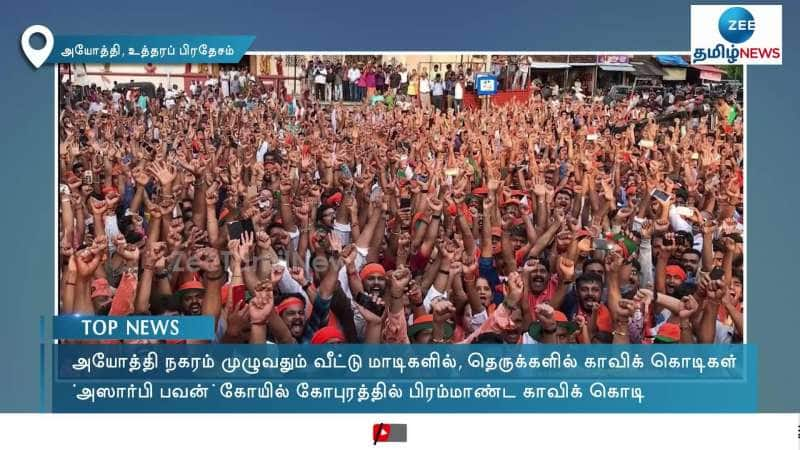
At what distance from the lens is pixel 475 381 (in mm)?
6523

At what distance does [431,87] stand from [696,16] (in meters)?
1.56

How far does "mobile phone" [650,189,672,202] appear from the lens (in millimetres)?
→ 6695

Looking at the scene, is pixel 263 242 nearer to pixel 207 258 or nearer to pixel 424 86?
pixel 207 258

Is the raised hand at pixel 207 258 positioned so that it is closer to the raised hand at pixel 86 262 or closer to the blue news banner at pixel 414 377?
the blue news banner at pixel 414 377

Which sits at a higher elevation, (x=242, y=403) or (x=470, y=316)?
(x=470, y=316)

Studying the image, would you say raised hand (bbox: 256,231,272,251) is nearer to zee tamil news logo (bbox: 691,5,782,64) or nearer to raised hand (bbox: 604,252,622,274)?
raised hand (bbox: 604,252,622,274)

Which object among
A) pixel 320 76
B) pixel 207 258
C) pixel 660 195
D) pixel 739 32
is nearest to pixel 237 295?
pixel 207 258

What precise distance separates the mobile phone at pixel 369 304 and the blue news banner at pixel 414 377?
203 mm

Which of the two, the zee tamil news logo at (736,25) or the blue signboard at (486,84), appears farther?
the blue signboard at (486,84)

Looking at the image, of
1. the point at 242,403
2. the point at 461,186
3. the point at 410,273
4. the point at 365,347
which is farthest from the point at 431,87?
the point at 242,403

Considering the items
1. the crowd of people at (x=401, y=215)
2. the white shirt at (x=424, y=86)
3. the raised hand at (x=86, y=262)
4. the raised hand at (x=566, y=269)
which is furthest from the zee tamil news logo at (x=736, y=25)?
the raised hand at (x=86, y=262)

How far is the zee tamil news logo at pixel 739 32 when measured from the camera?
650cm

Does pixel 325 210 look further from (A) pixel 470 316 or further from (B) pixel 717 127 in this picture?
(B) pixel 717 127

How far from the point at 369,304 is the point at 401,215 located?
553mm
